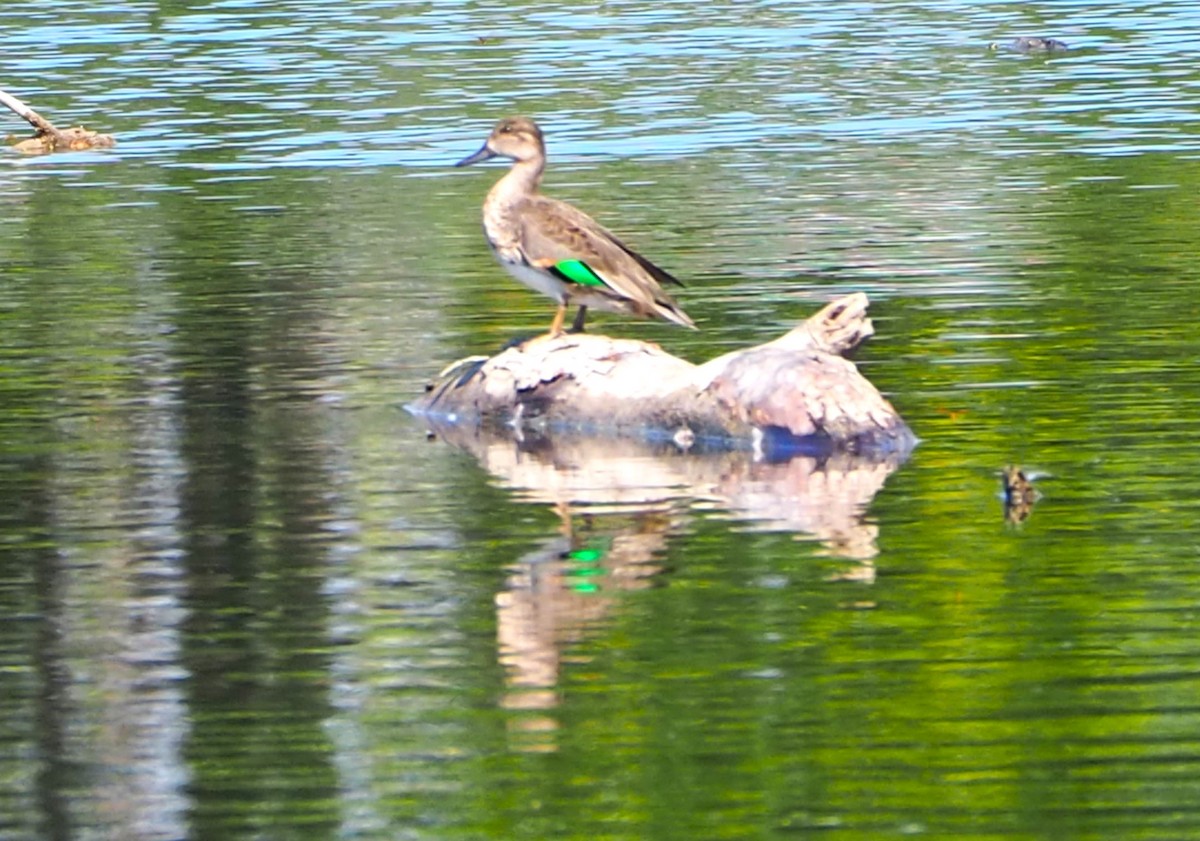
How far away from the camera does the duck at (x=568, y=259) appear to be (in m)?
13.8

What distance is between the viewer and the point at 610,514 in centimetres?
1155

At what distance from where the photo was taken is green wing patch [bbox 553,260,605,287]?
1374 centimetres

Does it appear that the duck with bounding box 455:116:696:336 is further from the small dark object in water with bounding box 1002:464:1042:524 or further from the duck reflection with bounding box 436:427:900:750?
the small dark object in water with bounding box 1002:464:1042:524

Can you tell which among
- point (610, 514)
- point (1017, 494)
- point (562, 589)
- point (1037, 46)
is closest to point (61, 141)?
point (1037, 46)

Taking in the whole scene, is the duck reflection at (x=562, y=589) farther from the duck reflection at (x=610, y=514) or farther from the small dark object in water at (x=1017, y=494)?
the small dark object in water at (x=1017, y=494)

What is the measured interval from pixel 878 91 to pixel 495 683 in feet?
85.3

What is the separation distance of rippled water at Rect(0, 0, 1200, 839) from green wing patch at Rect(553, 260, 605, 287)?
0.88 metres

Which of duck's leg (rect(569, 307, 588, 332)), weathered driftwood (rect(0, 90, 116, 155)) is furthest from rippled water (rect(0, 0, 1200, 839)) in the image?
weathered driftwood (rect(0, 90, 116, 155))

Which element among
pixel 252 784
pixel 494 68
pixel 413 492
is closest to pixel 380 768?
pixel 252 784

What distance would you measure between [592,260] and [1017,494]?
3.19 m

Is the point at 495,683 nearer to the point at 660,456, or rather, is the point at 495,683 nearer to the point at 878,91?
the point at 660,456

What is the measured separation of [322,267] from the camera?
20594mm

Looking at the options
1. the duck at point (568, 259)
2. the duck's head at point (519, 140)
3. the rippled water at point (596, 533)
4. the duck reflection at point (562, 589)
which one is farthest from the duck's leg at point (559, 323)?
the duck reflection at point (562, 589)

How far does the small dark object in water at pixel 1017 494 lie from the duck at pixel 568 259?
2.69 metres
